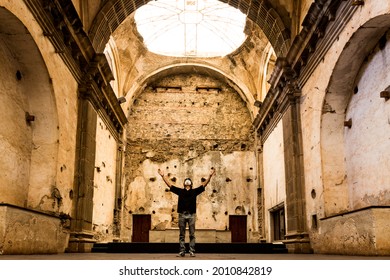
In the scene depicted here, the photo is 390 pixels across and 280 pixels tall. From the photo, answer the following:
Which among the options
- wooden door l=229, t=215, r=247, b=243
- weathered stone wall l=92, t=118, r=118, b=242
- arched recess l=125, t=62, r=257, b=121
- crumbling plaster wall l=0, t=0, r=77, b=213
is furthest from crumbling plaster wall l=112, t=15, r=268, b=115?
crumbling plaster wall l=0, t=0, r=77, b=213

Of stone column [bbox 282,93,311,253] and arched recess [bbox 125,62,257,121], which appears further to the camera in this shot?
arched recess [bbox 125,62,257,121]

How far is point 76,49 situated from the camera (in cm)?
1106

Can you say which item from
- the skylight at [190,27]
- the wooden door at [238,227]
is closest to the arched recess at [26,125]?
the skylight at [190,27]

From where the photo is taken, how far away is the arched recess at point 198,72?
19297 millimetres

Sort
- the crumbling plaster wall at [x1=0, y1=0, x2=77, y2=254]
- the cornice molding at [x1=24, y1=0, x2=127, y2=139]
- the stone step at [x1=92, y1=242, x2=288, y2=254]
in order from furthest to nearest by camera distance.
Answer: the stone step at [x1=92, y1=242, x2=288, y2=254] < the cornice molding at [x1=24, y1=0, x2=127, y2=139] < the crumbling plaster wall at [x1=0, y1=0, x2=77, y2=254]

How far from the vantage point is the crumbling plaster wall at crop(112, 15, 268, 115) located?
17.8 m

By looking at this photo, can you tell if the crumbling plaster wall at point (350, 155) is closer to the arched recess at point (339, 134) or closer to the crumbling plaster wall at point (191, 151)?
the arched recess at point (339, 134)

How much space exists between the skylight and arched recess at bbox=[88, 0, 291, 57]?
12.9 feet

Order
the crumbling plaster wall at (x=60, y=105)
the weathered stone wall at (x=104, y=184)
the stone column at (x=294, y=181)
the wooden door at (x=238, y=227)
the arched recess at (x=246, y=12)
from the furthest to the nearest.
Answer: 1. the wooden door at (x=238, y=227)
2. the weathered stone wall at (x=104, y=184)
3. the arched recess at (x=246, y=12)
4. the stone column at (x=294, y=181)
5. the crumbling plaster wall at (x=60, y=105)

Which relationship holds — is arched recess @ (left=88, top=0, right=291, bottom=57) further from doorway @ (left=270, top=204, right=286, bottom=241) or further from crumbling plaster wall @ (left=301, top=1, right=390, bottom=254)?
doorway @ (left=270, top=204, right=286, bottom=241)

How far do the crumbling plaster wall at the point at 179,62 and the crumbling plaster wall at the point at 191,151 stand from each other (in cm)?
84

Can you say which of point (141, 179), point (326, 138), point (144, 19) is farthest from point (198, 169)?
point (326, 138)

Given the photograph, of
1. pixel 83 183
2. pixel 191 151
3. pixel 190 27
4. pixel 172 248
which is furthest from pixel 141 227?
pixel 190 27

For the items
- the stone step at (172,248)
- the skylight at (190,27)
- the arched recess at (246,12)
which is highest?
the skylight at (190,27)
